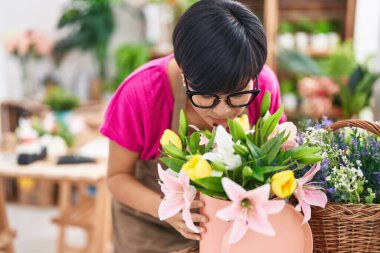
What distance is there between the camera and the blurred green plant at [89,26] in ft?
16.0

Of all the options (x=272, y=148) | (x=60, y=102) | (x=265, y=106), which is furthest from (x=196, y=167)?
(x=60, y=102)

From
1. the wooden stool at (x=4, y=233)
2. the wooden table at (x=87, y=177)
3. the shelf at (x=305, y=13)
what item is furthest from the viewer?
the shelf at (x=305, y=13)


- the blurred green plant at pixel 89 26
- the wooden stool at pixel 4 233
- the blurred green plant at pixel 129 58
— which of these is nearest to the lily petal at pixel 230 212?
the wooden stool at pixel 4 233

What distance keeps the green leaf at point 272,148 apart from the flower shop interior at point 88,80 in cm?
124

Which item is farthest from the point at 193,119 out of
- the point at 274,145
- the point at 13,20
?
the point at 13,20

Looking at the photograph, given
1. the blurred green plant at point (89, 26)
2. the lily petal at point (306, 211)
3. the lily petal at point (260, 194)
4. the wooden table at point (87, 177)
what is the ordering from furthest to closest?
the blurred green plant at point (89, 26), the wooden table at point (87, 177), the lily petal at point (306, 211), the lily petal at point (260, 194)

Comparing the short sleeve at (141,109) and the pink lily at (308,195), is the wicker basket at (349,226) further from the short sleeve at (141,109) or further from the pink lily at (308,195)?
the short sleeve at (141,109)

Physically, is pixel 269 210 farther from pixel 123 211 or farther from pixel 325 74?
pixel 325 74

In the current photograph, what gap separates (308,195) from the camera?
829 millimetres

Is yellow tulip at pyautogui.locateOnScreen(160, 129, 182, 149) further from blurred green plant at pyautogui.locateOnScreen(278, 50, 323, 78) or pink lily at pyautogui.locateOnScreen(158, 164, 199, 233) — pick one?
blurred green plant at pyautogui.locateOnScreen(278, 50, 323, 78)

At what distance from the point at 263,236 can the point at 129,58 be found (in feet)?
12.9

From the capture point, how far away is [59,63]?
523 centimetres

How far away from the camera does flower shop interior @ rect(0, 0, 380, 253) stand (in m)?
2.70

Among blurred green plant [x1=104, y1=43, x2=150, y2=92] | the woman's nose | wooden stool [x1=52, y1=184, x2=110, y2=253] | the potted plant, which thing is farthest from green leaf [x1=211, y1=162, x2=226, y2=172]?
blurred green plant [x1=104, y1=43, x2=150, y2=92]
